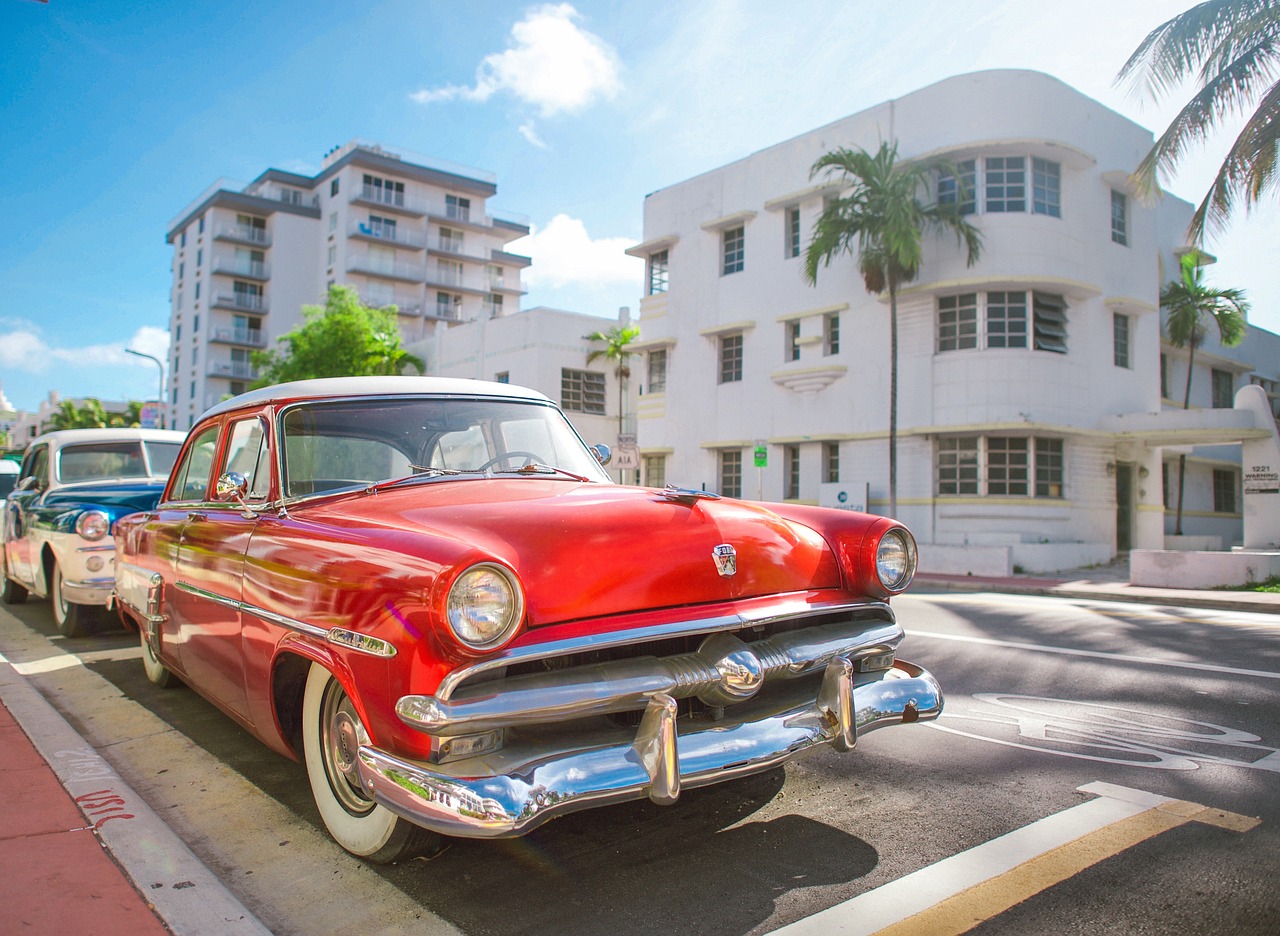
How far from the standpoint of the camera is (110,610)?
775 cm

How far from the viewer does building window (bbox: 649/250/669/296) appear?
26481 millimetres

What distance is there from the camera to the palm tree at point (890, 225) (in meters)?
18.2

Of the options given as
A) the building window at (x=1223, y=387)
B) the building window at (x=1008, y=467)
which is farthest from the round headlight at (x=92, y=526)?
the building window at (x=1223, y=387)

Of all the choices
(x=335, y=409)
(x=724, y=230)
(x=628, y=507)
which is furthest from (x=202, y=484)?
(x=724, y=230)

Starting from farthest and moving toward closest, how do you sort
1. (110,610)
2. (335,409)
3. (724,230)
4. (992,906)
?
(724,230)
(110,610)
(335,409)
(992,906)

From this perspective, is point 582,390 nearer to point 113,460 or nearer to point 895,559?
point 113,460

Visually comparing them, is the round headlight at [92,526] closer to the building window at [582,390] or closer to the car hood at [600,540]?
the car hood at [600,540]

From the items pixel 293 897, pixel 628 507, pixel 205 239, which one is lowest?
pixel 293 897

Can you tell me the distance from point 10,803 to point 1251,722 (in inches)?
229

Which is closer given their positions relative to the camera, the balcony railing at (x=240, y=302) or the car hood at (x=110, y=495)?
the car hood at (x=110, y=495)

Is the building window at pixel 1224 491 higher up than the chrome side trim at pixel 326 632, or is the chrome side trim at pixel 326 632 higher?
the building window at pixel 1224 491

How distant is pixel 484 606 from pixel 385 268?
182 ft

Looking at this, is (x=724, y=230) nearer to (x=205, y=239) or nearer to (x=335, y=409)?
(x=335, y=409)

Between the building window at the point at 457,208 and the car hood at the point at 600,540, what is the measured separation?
190ft
